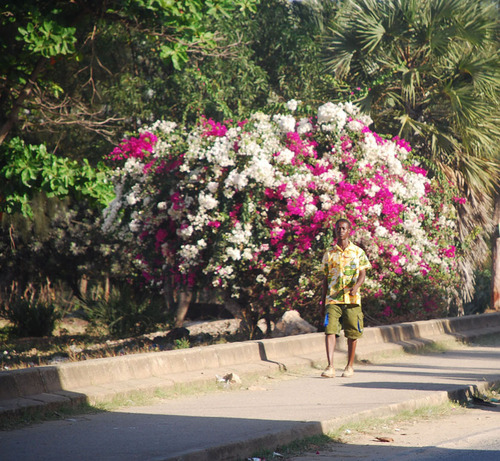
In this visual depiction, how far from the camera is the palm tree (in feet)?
51.1

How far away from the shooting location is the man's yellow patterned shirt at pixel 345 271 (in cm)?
870

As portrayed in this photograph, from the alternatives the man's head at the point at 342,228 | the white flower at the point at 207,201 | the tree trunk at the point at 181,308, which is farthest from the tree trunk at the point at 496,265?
the man's head at the point at 342,228

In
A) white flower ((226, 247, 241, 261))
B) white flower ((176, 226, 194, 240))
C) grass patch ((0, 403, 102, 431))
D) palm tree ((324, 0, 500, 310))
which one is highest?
palm tree ((324, 0, 500, 310))

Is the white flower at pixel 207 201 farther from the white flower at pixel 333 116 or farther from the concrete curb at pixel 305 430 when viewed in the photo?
the concrete curb at pixel 305 430

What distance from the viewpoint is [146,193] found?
42.8 feet

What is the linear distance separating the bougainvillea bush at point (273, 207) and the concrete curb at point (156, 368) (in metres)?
1.59

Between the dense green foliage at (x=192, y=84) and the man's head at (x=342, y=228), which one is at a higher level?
the dense green foliage at (x=192, y=84)

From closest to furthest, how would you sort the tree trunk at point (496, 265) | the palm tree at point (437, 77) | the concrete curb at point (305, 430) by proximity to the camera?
the concrete curb at point (305, 430) → the palm tree at point (437, 77) → the tree trunk at point (496, 265)

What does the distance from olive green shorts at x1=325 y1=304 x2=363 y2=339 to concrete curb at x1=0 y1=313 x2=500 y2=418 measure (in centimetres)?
91

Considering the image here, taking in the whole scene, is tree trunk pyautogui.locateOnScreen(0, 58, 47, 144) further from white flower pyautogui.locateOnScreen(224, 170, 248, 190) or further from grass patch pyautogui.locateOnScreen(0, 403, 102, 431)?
grass patch pyautogui.locateOnScreen(0, 403, 102, 431)

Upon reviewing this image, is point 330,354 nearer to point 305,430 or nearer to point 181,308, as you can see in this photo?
point 305,430

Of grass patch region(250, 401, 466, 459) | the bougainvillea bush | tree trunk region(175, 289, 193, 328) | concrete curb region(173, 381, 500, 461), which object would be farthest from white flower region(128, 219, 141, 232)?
grass patch region(250, 401, 466, 459)

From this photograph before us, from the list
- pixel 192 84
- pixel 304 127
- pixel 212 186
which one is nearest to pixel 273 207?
pixel 212 186

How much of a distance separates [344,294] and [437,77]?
886cm
